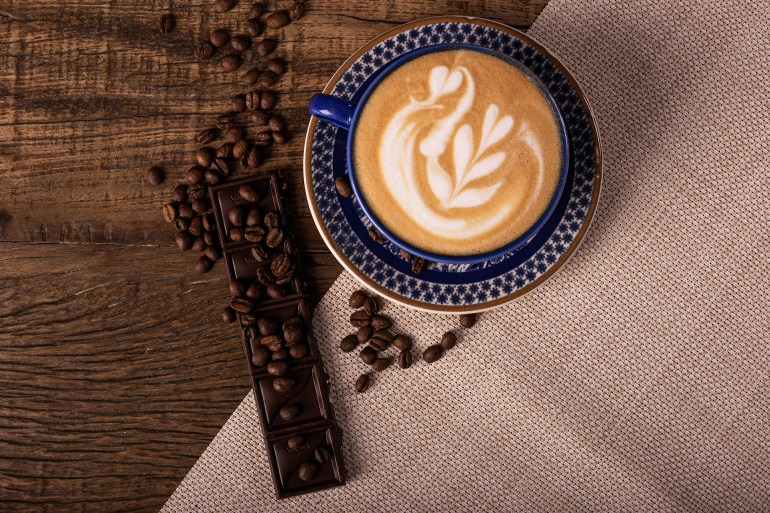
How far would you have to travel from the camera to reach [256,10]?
49.1 inches

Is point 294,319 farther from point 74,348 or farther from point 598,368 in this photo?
point 598,368

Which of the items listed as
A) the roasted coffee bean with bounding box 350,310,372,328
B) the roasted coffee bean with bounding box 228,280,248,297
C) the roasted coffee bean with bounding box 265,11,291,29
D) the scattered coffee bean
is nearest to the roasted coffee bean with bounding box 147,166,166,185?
the roasted coffee bean with bounding box 228,280,248,297

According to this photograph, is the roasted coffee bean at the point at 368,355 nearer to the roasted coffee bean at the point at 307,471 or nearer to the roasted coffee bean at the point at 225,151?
the roasted coffee bean at the point at 307,471

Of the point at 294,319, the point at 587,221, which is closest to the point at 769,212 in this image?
the point at 587,221

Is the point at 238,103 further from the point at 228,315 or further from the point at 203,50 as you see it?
the point at 228,315

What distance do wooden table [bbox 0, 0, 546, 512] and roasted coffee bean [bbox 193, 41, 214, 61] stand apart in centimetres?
2

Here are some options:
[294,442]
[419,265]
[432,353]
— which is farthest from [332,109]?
[294,442]

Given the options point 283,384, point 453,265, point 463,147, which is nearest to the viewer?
point 463,147

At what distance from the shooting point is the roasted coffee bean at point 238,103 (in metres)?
1.24

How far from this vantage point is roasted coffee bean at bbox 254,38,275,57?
1.24 meters

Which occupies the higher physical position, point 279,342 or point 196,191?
point 196,191

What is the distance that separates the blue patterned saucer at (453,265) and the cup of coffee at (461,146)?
11 cm

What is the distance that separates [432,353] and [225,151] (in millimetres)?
540

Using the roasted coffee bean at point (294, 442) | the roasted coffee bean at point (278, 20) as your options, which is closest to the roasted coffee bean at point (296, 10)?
the roasted coffee bean at point (278, 20)
